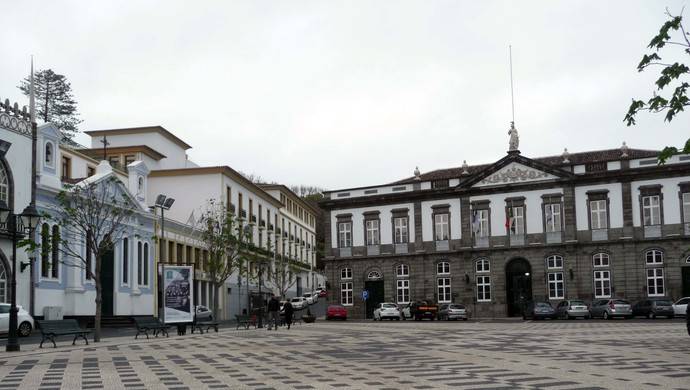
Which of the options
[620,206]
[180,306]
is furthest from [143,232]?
[620,206]

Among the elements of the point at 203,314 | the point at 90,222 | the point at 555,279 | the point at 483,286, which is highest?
the point at 90,222

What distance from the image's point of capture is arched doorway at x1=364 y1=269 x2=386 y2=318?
62.7 m

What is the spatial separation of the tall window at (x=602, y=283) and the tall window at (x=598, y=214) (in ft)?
10.1

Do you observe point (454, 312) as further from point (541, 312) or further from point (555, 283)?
point (555, 283)

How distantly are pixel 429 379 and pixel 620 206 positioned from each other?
44400 millimetres

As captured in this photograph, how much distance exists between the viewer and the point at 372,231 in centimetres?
6366

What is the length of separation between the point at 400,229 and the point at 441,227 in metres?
3.33

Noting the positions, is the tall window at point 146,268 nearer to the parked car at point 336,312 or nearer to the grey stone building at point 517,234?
the parked car at point 336,312

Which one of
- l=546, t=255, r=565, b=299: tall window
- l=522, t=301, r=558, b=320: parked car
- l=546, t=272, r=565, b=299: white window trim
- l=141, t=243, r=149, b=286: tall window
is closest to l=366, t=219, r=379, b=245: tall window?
l=546, t=255, r=565, b=299: tall window

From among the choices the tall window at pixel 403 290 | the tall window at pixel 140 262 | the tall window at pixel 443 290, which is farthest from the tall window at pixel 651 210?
the tall window at pixel 140 262

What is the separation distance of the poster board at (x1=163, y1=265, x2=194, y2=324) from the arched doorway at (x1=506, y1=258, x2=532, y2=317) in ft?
101

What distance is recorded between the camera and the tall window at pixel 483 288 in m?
58.6

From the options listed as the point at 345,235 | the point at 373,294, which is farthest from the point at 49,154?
the point at 373,294

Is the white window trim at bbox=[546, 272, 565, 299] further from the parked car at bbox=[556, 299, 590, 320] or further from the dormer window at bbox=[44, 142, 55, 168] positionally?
the dormer window at bbox=[44, 142, 55, 168]
